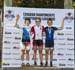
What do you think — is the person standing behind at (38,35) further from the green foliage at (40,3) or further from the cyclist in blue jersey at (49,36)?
the green foliage at (40,3)

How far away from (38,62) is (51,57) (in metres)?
0.31

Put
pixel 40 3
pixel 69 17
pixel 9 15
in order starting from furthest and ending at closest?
pixel 40 3 → pixel 69 17 → pixel 9 15

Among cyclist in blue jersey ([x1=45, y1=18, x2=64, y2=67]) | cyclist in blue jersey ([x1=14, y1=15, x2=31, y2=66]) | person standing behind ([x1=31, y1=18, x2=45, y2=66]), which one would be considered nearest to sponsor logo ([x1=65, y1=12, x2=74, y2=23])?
cyclist in blue jersey ([x1=45, y1=18, x2=64, y2=67])

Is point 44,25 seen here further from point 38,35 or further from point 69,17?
point 69,17

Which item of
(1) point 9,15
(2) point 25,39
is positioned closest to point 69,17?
(2) point 25,39

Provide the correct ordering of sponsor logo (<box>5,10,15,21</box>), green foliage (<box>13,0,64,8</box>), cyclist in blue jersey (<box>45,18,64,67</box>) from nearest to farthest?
sponsor logo (<box>5,10,15,21</box>)
cyclist in blue jersey (<box>45,18,64,67</box>)
green foliage (<box>13,0,64,8</box>)

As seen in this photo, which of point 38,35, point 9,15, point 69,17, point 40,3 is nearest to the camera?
point 9,15

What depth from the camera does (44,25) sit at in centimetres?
648

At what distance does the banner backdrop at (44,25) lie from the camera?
637cm

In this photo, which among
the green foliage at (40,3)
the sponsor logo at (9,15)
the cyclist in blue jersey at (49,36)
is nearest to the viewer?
the sponsor logo at (9,15)

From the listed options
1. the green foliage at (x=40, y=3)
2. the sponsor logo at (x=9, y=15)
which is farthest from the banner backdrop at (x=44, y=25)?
the green foliage at (x=40, y=3)

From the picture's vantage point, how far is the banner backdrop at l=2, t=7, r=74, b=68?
6371 millimetres

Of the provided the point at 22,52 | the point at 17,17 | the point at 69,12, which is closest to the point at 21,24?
the point at 17,17

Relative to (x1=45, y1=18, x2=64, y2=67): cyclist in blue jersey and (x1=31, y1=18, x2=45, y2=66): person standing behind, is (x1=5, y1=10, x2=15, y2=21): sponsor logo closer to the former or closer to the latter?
(x1=31, y1=18, x2=45, y2=66): person standing behind
